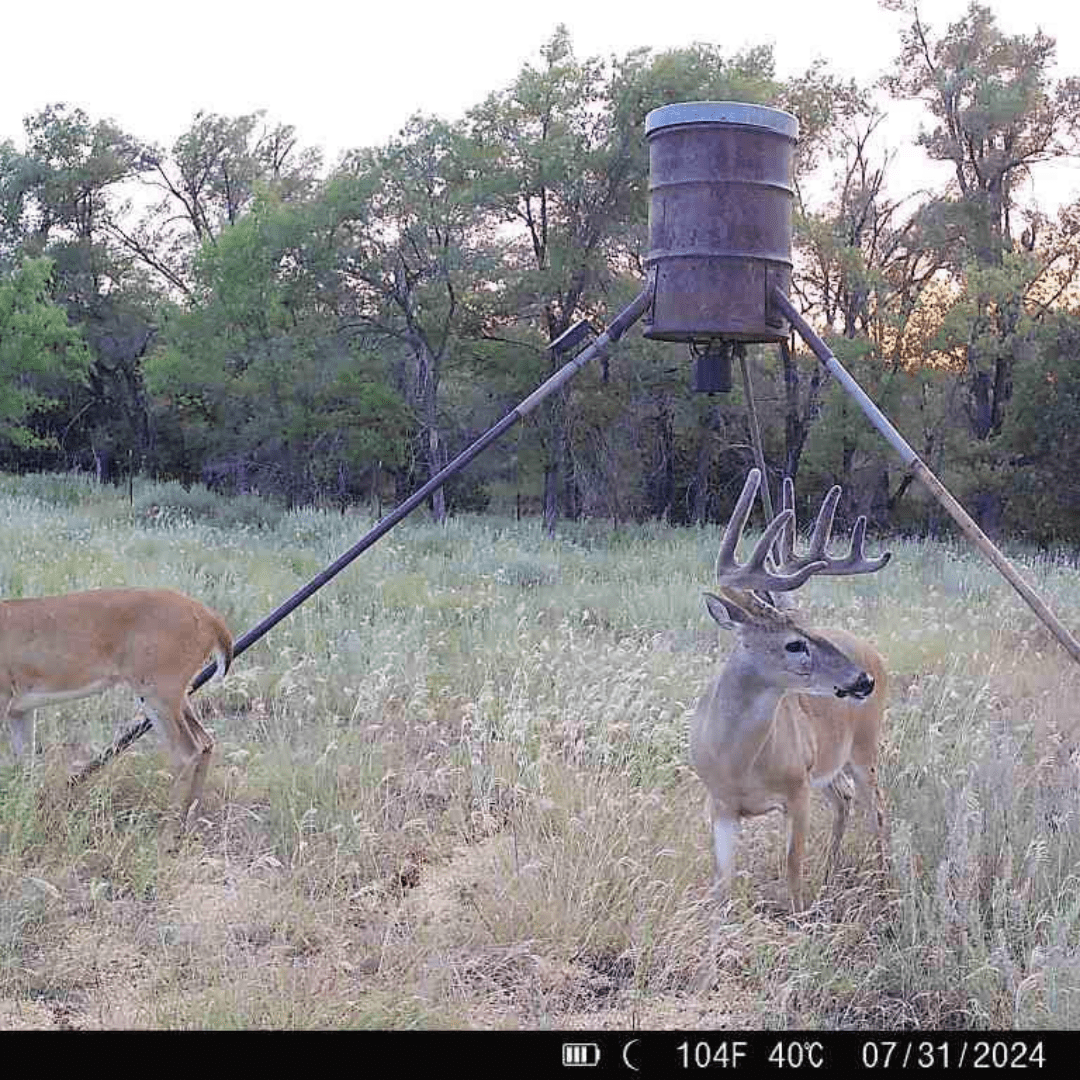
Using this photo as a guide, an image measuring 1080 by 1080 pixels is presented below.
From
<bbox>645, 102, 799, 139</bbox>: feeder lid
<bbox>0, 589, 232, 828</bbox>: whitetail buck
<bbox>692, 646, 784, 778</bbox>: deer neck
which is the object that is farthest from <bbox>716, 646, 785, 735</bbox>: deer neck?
<bbox>0, 589, 232, 828</bbox>: whitetail buck

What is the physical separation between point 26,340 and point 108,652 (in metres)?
21.5

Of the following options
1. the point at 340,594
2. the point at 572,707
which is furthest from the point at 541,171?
the point at 572,707

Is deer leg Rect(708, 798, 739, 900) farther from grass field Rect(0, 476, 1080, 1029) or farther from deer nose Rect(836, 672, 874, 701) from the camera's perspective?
deer nose Rect(836, 672, 874, 701)

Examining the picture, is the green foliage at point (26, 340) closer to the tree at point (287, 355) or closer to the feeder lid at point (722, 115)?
the tree at point (287, 355)

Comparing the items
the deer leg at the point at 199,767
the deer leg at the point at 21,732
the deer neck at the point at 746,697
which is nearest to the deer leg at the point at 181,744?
the deer leg at the point at 199,767

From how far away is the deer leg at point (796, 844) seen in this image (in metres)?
4.18

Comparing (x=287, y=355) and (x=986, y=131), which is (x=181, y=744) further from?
(x=986, y=131)

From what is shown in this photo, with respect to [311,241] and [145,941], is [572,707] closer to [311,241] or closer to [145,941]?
[145,941]

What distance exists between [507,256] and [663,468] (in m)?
5.35

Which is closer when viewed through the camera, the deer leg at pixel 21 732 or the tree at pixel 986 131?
the deer leg at pixel 21 732

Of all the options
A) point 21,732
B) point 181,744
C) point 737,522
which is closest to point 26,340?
point 21,732

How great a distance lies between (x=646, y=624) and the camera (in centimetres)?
848

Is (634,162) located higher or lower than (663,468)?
higher
